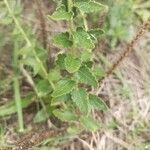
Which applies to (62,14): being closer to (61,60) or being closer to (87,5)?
(87,5)

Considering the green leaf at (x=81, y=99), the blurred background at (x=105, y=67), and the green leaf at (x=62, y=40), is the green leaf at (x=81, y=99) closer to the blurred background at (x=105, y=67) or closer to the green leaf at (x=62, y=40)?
the green leaf at (x=62, y=40)

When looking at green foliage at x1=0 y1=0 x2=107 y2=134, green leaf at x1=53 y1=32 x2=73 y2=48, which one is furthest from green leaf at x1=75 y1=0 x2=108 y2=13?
green leaf at x1=53 y1=32 x2=73 y2=48

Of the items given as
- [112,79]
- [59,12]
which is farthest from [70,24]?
[112,79]

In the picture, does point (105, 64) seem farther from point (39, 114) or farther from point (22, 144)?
point (22, 144)

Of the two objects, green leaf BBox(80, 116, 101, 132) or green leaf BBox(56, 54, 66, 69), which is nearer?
green leaf BBox(56, 54, 66, 69)

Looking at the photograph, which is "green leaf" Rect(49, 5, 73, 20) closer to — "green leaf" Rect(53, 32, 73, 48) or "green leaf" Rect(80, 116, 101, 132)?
"green leaf" Rect(53, 32, 73, 48)

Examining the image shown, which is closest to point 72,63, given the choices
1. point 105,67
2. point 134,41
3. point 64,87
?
point 64,87
